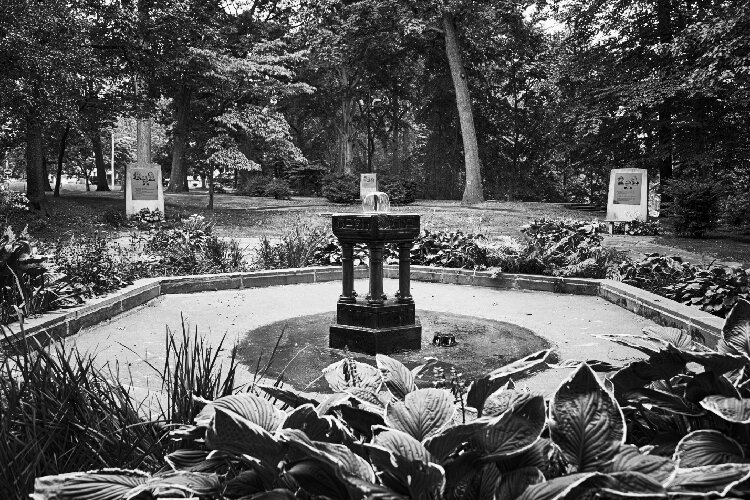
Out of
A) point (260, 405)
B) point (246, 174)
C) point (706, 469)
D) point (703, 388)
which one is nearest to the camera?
point (706, 469)

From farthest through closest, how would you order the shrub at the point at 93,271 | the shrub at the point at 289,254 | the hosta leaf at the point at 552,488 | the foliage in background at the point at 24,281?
the shrub at the point at 289,254 → the shrub at the point at 93,271 → the foliage in background at the point at 24,281 → the hosta leaf at the point at 552,488

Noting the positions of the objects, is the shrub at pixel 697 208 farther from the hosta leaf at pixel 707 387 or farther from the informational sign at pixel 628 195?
the hosta leaf at pixel 707 387

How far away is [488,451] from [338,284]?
8.73m

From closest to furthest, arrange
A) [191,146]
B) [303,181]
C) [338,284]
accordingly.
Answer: [338,284] → [191,146] → [303,181]

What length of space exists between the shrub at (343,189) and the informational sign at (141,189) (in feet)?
35.2

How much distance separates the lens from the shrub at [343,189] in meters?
29.9

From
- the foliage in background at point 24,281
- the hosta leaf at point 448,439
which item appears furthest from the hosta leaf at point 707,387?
the foliage in background at point 24,281

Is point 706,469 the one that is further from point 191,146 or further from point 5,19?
point 191,146

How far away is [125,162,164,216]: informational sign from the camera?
20.2 meters

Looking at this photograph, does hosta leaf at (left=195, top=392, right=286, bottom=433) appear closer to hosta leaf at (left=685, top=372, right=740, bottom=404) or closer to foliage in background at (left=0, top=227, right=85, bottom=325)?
hosta leaf at (left=685, top=372, right=740, bottom=404)

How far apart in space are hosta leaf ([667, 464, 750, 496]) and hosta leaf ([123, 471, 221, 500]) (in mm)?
826

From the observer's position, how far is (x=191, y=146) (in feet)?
80.8

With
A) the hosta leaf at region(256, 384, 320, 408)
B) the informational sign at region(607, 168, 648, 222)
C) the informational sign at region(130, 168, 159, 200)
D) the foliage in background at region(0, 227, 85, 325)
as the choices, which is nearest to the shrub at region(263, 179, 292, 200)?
the informational sign at region(130, 168, 159, 200)

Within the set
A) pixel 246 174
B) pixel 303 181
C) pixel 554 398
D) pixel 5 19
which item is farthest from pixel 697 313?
pixel 246 174
